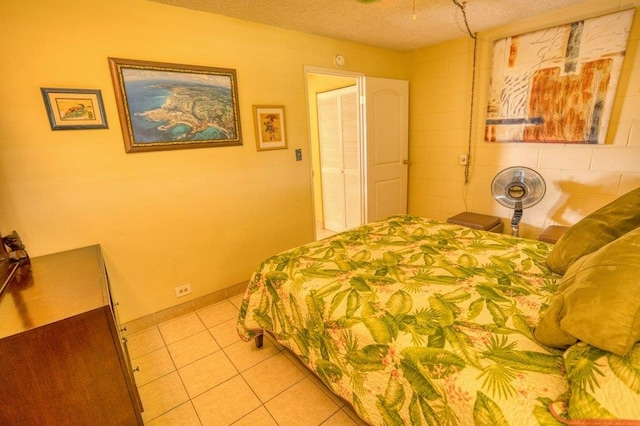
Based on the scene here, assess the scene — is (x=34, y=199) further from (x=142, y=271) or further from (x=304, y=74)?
(x=304, y=74)

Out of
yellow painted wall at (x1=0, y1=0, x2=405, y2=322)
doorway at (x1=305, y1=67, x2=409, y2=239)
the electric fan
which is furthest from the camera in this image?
doorway at (x1=305, y1=67, x2=409, y2=239)

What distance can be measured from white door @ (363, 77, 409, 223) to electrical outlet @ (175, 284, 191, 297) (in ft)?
6.87

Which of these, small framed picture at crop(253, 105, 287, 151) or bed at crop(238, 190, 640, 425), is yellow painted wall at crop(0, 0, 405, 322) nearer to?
→ small framed picture at crop(253, 105, 287, 151)

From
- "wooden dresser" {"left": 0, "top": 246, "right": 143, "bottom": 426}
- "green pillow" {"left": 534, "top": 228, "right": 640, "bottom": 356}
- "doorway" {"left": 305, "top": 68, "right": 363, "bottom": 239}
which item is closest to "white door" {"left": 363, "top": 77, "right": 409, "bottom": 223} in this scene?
"doorway" {"left": 305, "top": 68, "right": 363, "bottom": 239}

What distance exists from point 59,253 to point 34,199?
365 mm

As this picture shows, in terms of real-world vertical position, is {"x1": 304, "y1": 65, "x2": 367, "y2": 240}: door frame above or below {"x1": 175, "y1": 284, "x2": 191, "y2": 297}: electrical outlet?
above

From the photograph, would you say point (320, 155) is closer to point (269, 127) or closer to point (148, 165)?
point (269, 127)

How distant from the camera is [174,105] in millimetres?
2201

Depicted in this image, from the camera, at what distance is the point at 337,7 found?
227cm

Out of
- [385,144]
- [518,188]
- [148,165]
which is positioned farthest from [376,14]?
[148,165]

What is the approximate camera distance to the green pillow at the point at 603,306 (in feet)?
2.55

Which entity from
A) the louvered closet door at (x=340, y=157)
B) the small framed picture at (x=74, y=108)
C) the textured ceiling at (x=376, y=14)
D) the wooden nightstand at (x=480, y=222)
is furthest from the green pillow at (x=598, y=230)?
the small framed picture at (x=74, y=108)

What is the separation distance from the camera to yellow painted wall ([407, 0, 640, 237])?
238cm

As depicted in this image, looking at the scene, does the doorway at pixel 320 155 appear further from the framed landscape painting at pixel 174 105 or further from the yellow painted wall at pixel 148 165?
the framed landscape painting at pixel 174 105
